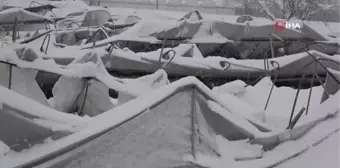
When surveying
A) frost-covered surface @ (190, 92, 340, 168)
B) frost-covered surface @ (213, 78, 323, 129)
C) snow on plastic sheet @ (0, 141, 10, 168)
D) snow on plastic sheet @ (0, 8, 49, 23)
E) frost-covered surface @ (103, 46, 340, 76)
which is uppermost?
snow on plastic sheet @ (0, 141, 10, 168)

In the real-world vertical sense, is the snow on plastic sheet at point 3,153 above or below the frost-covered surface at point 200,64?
above

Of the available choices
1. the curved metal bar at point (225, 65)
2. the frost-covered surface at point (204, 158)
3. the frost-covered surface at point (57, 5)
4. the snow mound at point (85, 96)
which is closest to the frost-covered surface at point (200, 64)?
the curved metal bar at point (225, 65)

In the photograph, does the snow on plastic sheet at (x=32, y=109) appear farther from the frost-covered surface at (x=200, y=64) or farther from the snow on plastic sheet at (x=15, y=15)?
the snow on plastic sheet at (x=15, y=15)

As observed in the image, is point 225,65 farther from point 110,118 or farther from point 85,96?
point 110,118

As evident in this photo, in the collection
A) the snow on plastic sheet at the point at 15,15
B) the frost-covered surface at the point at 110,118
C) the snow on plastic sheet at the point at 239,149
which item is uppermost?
the frost-covered surface at the point at 110,118

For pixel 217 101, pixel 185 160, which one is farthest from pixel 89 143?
pixel 217 101

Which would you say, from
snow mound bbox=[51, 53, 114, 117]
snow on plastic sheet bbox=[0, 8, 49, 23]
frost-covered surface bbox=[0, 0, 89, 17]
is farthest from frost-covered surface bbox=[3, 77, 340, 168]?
frost-covered surface bbox=[0, 0, 89, 17]

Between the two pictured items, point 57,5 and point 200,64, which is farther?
point 57,5

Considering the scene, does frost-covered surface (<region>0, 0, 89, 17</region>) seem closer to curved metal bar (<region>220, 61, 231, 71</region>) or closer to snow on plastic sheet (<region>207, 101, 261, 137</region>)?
curved metal bar (<region>220, 61, 231, 71</region>)

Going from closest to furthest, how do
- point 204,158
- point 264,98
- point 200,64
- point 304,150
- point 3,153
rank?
point 3,153 → point 204,158 → point 304,150 → point 264,98 → point 200,64

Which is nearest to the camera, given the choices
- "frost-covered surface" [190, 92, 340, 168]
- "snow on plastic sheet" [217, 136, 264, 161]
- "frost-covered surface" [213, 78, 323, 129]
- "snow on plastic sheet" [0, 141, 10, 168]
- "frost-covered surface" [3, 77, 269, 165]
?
"snow on plastic sheet" [0, 141, 10, 168]

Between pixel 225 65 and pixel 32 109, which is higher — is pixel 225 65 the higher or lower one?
the lower one

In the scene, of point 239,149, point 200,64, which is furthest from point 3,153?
point 200,64

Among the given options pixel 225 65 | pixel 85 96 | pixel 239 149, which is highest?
pixel 239 149
